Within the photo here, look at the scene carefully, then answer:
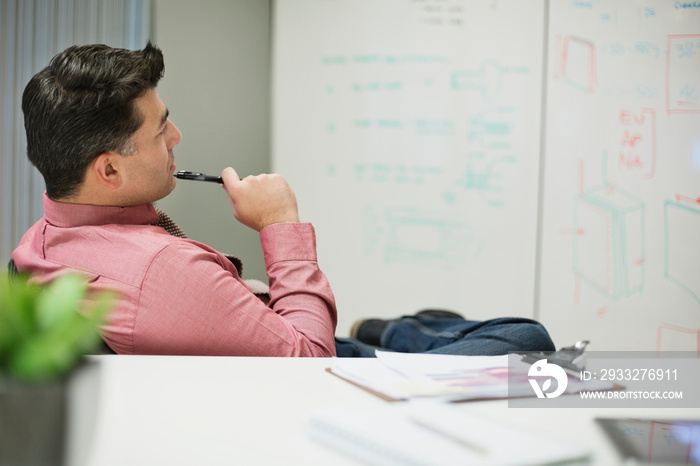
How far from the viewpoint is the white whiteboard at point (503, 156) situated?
251 centimetres

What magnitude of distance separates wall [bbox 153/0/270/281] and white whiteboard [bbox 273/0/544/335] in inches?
3.6

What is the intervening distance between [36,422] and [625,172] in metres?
2.51

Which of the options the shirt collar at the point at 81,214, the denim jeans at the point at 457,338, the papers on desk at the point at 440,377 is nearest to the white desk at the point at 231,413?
the papers on desk at the point at 440,377

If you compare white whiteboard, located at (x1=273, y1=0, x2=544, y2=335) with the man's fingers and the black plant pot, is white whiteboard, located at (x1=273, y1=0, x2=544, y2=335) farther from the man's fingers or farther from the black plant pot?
the black plant pot

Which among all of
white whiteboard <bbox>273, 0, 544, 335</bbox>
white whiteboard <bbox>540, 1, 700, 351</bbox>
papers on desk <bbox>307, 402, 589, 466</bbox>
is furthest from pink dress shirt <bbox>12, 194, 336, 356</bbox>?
white whiteboard <bbox>540, 1, 700, 351</bbox>

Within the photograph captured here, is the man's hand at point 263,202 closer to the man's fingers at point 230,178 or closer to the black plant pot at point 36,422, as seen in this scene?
the man's fingers at point 230,178

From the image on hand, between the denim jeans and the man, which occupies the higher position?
the man

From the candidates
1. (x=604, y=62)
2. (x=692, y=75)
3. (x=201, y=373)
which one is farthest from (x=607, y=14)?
(x=201, y=373)

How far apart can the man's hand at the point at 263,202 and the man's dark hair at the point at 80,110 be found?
222 mm

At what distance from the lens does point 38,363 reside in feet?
1.44

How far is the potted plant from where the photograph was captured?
43cm

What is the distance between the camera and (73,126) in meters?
1.04

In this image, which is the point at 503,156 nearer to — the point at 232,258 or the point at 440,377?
the point at 232,258

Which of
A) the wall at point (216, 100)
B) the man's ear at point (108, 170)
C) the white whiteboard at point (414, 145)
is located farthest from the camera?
the white whiteboard at point (414, 145)
